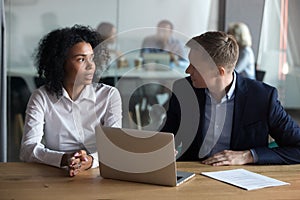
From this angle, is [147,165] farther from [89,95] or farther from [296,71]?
[296,71]

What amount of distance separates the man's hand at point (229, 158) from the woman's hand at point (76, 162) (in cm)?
52

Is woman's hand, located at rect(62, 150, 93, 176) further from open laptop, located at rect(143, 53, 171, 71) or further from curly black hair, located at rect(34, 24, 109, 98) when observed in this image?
open laptop, located at rect(143, 53, 171, 71)

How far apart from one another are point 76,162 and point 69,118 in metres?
0.44

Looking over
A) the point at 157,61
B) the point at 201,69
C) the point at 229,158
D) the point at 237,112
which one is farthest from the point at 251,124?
the point at 157,61

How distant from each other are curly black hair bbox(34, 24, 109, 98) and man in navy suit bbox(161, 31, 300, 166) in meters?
0.53

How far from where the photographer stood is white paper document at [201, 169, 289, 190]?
1.91 m

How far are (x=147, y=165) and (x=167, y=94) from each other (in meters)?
3.88

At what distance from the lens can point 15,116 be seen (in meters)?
5.08

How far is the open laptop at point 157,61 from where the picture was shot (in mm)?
5406

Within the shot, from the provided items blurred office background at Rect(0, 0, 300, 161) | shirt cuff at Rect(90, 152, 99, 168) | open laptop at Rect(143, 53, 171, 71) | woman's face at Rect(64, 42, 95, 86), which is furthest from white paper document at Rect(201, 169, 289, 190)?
open laptop at Rect(143, 53, 171, 71)

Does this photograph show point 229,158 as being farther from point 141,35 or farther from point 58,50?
point 141,35

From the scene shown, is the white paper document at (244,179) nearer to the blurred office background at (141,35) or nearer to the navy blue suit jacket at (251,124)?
the navy blue suit jacket at (251,124)

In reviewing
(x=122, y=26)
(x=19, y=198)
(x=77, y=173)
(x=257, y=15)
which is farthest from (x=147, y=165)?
(x=257, y=15)

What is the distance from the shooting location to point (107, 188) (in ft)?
6.15
